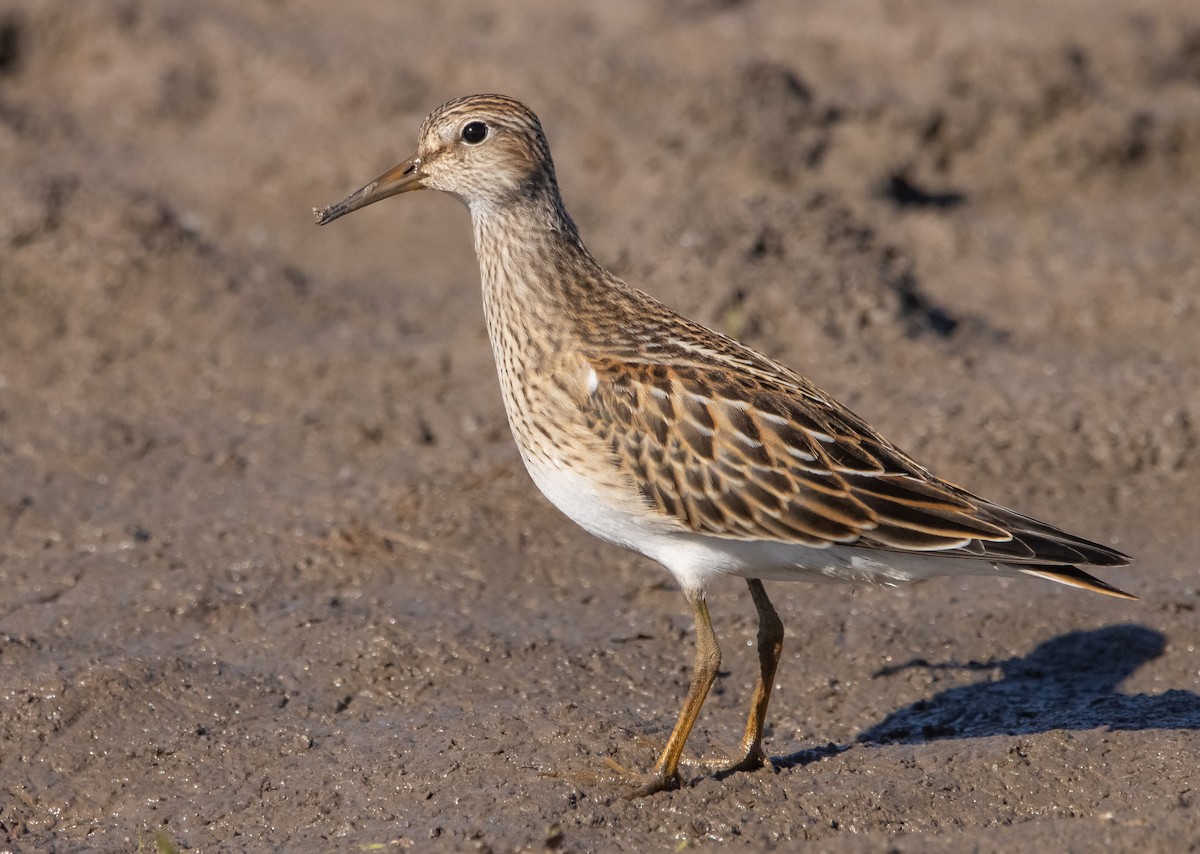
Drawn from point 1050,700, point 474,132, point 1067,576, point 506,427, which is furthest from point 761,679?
point 506,427

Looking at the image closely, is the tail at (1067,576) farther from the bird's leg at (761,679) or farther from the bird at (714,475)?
the bird's leg at (761,679)

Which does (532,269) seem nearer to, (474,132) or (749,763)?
(474,132)

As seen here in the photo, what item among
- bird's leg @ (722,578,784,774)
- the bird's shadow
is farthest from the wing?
the bird's shadow

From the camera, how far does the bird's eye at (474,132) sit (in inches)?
262

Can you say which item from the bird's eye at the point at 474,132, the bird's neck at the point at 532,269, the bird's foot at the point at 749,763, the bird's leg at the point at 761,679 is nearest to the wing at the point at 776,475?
the bird's neck at the point at 532,269

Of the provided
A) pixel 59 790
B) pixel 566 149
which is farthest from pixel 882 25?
pixel 59 790

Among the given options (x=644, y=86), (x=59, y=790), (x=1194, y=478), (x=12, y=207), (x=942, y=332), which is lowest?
(x=59, y=790)

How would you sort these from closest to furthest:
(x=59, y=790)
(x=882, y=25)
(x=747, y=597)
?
(x=59, y=790), (x=747, y=597), (x=882, y=25)

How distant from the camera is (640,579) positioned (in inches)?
316

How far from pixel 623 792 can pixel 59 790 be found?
7.25 ft

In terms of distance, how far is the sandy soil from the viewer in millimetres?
6230

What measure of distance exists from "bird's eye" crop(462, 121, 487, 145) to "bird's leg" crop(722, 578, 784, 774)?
2.09m

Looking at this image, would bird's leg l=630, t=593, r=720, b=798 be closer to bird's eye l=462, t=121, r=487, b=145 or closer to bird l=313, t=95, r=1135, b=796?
bird l=313, t=95, r=1135, b=796

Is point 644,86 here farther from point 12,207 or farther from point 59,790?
point 59,790
